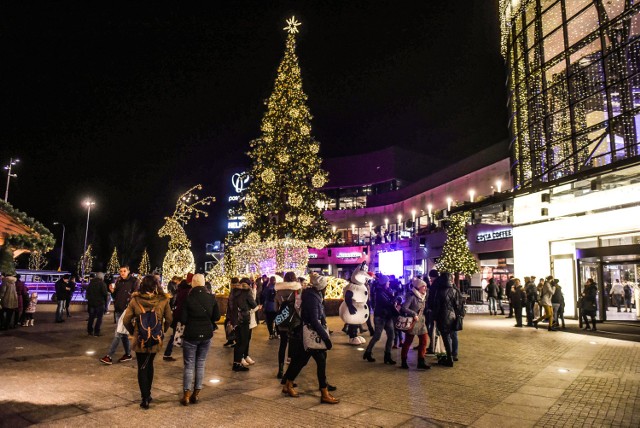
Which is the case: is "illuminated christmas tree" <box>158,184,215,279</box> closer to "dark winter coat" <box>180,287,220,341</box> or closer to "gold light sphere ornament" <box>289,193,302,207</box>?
"gold light sphere ornament" <box>289,193,302,207</box>

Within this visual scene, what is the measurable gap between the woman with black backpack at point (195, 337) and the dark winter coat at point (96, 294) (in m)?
6.96

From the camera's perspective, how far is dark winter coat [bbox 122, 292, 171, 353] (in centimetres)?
577

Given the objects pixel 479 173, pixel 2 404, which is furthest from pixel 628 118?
pixel 479 173

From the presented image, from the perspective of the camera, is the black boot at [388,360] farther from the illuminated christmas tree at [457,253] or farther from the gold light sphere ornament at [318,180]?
the illuminated christmas tree at [457,253]

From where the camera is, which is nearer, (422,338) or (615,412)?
(615,412)

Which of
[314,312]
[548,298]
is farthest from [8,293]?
[548,298]

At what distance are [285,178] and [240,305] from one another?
12.3 meters

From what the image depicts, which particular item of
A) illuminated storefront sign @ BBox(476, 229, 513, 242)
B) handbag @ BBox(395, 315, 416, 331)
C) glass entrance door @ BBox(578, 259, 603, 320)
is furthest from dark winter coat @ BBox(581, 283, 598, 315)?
illuminated storefront sign @ BBox(476, 229, 513, 242)

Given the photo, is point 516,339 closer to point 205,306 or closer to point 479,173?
point 205,306

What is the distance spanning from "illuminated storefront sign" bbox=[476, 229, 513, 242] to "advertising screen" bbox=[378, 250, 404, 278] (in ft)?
29.4

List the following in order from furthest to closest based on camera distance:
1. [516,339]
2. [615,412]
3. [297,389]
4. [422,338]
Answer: [516,339], [422,338], [297,389], [615,412]

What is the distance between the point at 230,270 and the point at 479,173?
2429 cm

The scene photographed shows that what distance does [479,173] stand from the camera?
3606 centimetres

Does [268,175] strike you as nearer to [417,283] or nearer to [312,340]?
[417,283]
